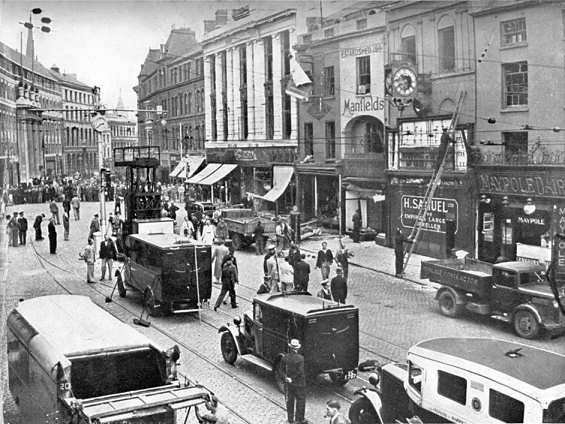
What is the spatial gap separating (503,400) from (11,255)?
321 inches

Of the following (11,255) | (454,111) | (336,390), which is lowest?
(336,390)

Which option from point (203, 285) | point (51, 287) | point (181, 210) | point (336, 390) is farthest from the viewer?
point (181, 210)

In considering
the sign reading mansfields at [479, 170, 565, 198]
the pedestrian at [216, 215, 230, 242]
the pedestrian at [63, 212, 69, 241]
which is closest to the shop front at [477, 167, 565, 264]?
the sign reading mansfields at [479, 170, 565, 198]

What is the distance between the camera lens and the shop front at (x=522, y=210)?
9.23 meters

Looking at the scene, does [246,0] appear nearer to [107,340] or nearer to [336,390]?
[107,340]

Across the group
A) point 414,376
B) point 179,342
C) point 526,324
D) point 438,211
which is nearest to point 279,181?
point 438,211

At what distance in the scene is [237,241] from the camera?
44.5ft

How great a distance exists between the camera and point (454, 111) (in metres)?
9.27

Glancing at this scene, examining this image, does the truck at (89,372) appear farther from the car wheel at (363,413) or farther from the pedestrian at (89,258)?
the pedestrian at (89,258)

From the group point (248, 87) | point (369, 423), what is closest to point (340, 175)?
point (248, 87)

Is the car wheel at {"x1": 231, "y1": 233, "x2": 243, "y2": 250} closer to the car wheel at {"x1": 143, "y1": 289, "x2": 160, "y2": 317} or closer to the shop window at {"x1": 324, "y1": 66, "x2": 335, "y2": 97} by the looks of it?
the car wheel at {"x1": 143, "y1": 289, "x2": 160, "y2": 317}

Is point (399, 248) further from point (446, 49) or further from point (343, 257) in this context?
point (446, 49)

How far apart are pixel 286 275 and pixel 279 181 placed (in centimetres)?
169

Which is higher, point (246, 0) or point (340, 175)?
point (246, 0)
